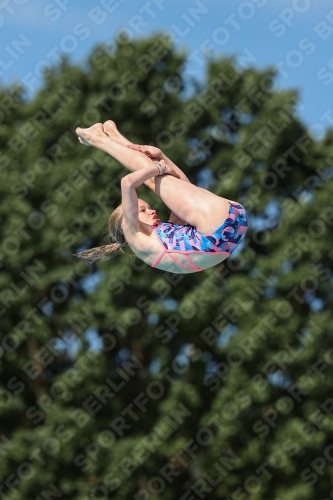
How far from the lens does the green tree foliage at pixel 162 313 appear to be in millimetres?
16891

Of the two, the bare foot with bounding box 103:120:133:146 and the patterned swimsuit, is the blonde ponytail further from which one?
the bare foot with bounding box 103:120:133:146

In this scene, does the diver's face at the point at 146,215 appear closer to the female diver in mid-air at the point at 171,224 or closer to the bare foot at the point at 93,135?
the female diver in mid-air at the point at 171,224

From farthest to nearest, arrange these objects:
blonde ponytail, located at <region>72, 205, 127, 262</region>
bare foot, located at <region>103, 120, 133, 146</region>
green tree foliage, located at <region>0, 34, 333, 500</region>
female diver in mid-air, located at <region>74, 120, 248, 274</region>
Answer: green tree foliage, located at <region>0, 34, 333, 500</region>
bare foot, located at <region>103, 120, 133, 146</region>
blonde ponytail, located at <region>72, 205, 127, 262</region>
female diver in mid-air, located at <region>74, 120, 248, 274</region>

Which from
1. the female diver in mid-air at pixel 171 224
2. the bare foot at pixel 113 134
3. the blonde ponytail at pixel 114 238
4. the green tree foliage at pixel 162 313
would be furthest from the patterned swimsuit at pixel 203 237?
the green tree foliage at pixel 162 313

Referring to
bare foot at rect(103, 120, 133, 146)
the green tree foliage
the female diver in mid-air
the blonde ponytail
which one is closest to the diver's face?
the female diver in mid-air

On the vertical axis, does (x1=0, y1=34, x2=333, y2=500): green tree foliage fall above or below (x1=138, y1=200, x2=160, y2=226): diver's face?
below

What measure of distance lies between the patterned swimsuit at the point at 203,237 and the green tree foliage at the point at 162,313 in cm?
976

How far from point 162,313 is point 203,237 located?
33.2 ft

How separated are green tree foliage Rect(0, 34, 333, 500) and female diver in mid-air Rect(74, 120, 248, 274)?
31.7ft

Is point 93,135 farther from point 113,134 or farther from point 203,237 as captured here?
point 203,237

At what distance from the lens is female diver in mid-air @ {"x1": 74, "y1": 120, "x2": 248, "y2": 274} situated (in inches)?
272

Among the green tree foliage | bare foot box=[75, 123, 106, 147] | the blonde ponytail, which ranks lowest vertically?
the green tree foliage

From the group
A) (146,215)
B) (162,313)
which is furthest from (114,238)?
(162,313)

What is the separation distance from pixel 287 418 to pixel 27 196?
5.73m
